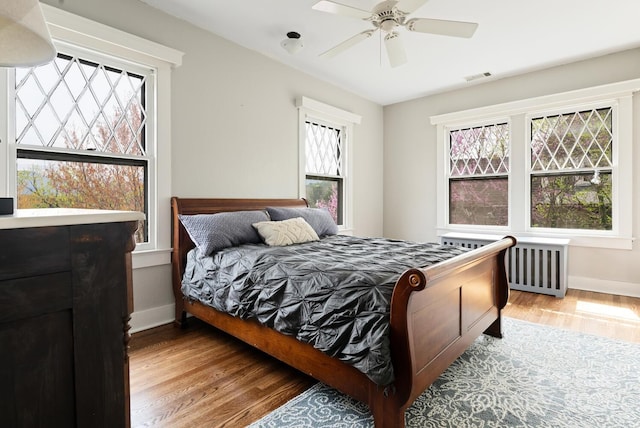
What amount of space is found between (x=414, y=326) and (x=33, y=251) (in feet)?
4.56

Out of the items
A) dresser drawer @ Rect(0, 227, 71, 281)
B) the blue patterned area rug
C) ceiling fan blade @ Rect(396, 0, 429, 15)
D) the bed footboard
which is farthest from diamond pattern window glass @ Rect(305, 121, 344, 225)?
dresser drawer @ Rect(0, 227, 71, 281)

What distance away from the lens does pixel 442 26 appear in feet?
7.33

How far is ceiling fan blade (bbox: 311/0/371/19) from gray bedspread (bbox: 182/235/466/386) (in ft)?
5.10

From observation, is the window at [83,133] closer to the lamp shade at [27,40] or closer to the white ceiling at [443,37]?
the white ceiling at [443,37]

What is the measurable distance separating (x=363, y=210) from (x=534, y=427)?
3.72 metres

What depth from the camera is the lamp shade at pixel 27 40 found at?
827 mm

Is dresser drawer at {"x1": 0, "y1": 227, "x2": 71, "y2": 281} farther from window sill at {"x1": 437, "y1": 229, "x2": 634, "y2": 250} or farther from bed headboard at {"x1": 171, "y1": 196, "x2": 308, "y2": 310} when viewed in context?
window sill at {"x1": 437, "y1": 229, "x2": 634, "y2": 250}

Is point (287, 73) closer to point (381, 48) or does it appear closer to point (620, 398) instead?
point (381, 48)

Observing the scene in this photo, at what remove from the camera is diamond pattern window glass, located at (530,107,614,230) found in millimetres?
3788

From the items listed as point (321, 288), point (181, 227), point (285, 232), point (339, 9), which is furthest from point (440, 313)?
point (181, 227)

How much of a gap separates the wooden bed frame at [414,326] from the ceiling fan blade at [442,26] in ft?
4.75

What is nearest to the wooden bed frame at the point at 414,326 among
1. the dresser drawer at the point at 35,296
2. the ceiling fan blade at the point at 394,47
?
the dresser drawer at the point at 35,296

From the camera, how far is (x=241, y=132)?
3443mm

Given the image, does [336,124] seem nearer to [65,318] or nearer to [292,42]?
[292,42]
